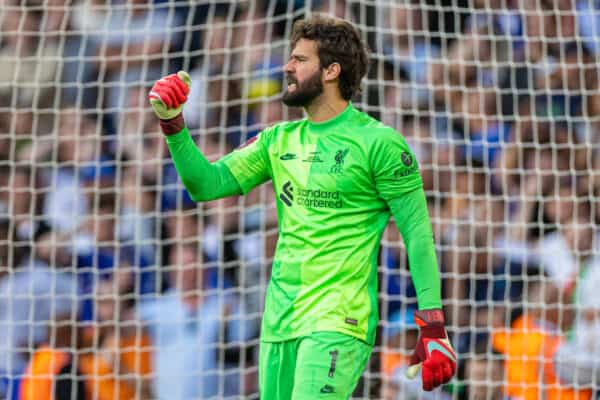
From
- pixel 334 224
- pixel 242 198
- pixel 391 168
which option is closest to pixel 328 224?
pixel 334 224

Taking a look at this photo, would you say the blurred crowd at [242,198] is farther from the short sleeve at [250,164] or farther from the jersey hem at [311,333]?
the jersey hem at [311,333]

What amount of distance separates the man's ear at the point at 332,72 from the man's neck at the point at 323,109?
0.06 metres

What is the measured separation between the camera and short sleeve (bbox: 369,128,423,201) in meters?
3.10

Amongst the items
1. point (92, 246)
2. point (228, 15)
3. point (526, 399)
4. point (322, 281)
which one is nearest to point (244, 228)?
point (92, 246)

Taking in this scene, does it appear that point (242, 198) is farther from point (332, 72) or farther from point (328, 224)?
point (328, 224)

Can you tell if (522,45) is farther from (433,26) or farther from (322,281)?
(322,281)

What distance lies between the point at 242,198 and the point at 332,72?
9.09 feet

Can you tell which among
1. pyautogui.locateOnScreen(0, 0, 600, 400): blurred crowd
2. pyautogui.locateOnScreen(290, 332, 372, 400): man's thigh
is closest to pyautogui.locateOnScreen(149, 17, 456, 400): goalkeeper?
pyautogui.locateOnScreen(290, 332, 372, 400): man's thigh

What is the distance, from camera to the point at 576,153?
6.11 metres

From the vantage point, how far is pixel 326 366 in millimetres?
2953

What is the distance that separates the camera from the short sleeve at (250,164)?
329cm

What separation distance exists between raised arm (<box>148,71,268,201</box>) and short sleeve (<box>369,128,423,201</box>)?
383 mm

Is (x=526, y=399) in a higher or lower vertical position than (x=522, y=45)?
lower

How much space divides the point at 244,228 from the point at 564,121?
→ 1.94 metres
